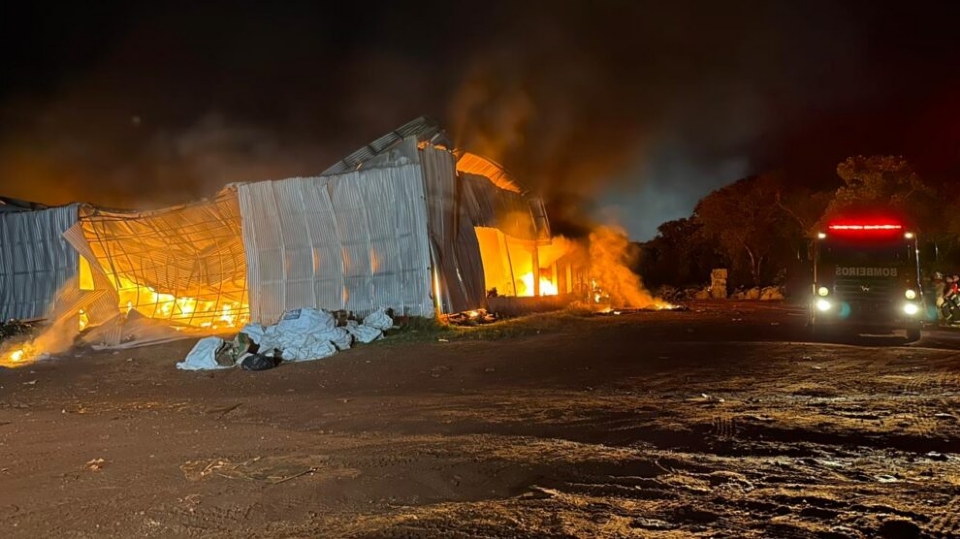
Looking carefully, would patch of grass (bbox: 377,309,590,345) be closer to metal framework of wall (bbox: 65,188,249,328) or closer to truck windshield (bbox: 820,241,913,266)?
metal framework of wall (bbox: 65,188,249,328)

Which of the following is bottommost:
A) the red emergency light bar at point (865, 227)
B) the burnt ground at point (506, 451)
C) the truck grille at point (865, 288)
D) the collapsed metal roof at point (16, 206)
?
the burnt ground at point (506, 451)

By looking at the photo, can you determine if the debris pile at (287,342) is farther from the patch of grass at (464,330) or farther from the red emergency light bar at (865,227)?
the red emergency light bar at (865,227)

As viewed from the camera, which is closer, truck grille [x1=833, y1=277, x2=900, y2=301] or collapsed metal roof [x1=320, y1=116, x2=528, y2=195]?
truck grille [x1=833, y1=277, x2=900, y2=301]

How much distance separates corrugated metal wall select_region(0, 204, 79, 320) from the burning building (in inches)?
1.7

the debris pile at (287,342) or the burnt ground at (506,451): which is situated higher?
the debris pile at (287,342)

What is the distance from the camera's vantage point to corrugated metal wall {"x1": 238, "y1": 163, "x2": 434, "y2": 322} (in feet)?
59.0

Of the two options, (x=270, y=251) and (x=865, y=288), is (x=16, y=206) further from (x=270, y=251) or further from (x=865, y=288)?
(x=865, y=288)

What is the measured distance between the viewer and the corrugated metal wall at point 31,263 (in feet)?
65.4

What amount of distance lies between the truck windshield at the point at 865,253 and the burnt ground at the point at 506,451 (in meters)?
3.10

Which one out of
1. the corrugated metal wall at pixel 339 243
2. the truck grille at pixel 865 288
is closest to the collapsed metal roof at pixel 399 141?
the corrugated metal wall at pixel 339 243

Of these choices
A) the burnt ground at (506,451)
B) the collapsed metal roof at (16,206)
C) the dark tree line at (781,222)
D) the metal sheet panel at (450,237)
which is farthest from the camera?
the dark tree line at (781,222)

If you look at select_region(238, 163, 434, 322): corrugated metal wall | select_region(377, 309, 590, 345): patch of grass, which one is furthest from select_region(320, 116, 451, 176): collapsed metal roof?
select_region(377, 309, 590, 345): patch of grass

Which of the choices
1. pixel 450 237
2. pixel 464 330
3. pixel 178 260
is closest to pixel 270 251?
pixel 178 260

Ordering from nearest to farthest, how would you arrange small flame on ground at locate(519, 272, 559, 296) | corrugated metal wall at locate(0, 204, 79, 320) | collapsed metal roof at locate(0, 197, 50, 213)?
corrugated metal wall at locate(0, 204, 79, 320)
collapsed metal roof at locate(0, 197, 50, 213)
small flame on ground at locate(519, 272, 559, 296)
